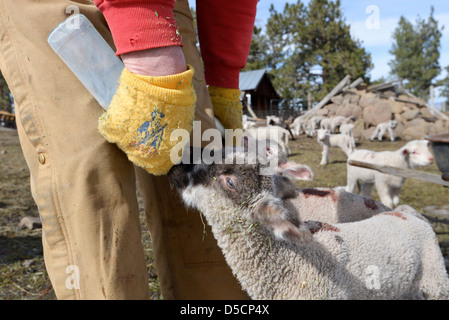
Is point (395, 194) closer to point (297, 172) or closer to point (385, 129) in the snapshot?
point (297, 172)

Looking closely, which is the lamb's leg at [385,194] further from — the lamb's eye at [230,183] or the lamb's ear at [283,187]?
the lamb's eye at [230,183]

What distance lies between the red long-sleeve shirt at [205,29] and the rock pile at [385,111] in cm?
1798

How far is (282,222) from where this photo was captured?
64.5 inches

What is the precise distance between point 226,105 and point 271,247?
844mm

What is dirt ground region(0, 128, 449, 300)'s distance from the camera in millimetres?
2867

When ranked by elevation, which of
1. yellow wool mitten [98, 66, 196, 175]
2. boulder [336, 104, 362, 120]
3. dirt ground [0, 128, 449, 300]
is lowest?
dirt ground [0, 128, 449, 300]

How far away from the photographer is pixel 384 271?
204cm

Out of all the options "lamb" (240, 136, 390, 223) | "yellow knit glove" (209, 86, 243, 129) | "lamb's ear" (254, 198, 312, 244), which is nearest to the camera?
"lamb's ear" (254, 198, 312, 244)

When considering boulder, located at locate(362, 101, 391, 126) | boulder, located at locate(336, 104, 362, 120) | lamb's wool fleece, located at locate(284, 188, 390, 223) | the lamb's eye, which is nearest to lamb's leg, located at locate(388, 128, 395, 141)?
boulder, located at locate(362, 101, 391, 126)

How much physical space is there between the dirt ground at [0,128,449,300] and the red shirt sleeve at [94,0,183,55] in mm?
2196

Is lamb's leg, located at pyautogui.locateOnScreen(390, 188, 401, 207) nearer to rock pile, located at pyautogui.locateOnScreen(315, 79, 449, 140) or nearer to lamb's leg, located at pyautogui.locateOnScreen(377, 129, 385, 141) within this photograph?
lamb's leg, located at pyautogui.locateOnScreen(377, 129, 385, 141)

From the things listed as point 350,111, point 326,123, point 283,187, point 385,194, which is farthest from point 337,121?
point 283,187

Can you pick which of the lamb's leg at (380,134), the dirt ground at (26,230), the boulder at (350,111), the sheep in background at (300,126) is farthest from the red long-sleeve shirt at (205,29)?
the sheep in background at (300,126)
